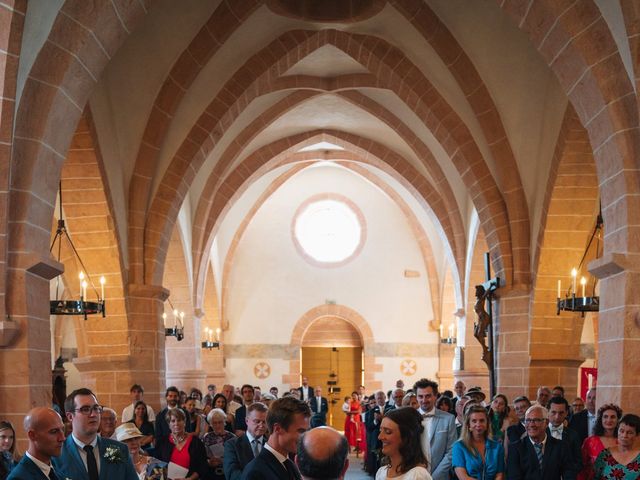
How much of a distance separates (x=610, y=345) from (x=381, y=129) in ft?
34.9

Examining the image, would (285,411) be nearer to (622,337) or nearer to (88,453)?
(88,453)

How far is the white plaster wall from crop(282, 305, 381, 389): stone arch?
5.2 inches

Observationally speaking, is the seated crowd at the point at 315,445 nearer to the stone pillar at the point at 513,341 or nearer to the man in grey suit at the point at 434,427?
the man in grey suit at the point at 434,427

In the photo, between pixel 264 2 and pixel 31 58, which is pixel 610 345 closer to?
pixel 31 58

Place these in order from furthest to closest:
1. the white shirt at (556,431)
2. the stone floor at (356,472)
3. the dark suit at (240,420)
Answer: the stone floor at (356,472) → the dark suit at (240,420) → the white shirt at (556,431)

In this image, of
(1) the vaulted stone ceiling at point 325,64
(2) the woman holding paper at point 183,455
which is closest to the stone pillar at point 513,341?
(1) the vaulted stone ceiling at point 325,64

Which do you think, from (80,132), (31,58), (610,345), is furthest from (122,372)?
(610,345)

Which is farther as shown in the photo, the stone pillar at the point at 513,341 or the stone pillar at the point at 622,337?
the stone pillar at the point at 513,341

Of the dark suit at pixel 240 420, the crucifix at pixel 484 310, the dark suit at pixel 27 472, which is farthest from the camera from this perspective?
the crucifix at pixel 484 310

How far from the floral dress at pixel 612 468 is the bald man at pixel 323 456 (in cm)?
315

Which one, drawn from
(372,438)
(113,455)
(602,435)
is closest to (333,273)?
(372,438)

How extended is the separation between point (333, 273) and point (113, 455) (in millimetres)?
19094

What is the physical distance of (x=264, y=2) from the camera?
11.2m

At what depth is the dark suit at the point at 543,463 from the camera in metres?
5.44
